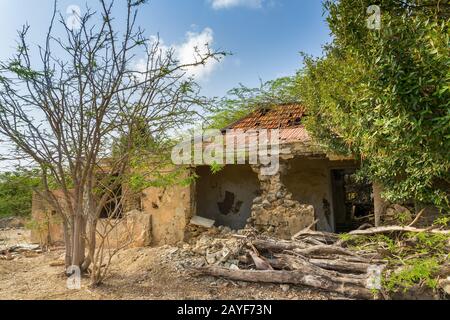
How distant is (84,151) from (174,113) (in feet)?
4.91

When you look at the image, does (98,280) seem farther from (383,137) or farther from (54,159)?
(383,137)

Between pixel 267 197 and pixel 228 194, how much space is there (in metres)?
2.71

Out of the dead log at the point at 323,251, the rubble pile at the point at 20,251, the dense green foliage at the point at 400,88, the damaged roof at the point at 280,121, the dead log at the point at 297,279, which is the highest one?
the damaged roof at the point at 280,121

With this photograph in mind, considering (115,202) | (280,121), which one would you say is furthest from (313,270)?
(280,121)

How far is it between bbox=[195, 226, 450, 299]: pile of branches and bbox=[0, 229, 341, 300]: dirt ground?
13 centimetres

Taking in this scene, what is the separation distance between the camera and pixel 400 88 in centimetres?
368

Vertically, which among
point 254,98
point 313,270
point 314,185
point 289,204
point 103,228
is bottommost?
point 313,270

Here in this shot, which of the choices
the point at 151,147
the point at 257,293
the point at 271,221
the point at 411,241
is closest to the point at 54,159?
the point at 151,147

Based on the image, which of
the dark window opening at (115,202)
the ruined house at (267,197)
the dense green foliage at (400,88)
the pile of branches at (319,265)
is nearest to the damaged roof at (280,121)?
the ruined house at (267,197)

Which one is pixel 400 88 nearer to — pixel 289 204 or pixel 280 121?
pixel 289 204

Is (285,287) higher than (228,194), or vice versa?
(228,194)

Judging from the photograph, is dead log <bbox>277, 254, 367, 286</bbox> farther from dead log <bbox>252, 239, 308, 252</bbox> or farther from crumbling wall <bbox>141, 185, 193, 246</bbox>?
crumbling wall <bbox>141, 185, 193, 246</bbox>

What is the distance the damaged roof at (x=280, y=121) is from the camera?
9082mm

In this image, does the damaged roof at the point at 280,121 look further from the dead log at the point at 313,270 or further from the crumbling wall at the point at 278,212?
the dead log at the point at 313,270
